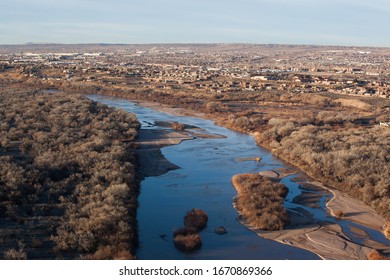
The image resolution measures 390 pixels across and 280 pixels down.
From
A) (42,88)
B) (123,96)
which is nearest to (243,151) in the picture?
(123,96)

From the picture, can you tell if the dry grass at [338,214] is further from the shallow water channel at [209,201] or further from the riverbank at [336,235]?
the shallow water channel at [209,201]

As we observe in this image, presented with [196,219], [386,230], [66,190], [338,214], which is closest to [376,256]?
[386,230]

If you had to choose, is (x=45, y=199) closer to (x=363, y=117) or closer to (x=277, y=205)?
(x=277, y=205)

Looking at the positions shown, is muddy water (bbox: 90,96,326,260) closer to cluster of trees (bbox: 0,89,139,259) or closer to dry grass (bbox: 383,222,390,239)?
cluster of trees (bbox: 0,89,139,259)

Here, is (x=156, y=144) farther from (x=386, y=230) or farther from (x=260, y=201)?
(x=386, y=230)

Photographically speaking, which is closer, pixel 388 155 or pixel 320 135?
pixel 388 155

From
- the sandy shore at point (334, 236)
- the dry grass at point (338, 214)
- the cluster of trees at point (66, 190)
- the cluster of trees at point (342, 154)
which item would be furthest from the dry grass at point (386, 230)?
the cluster of trees at point (66, 190)
